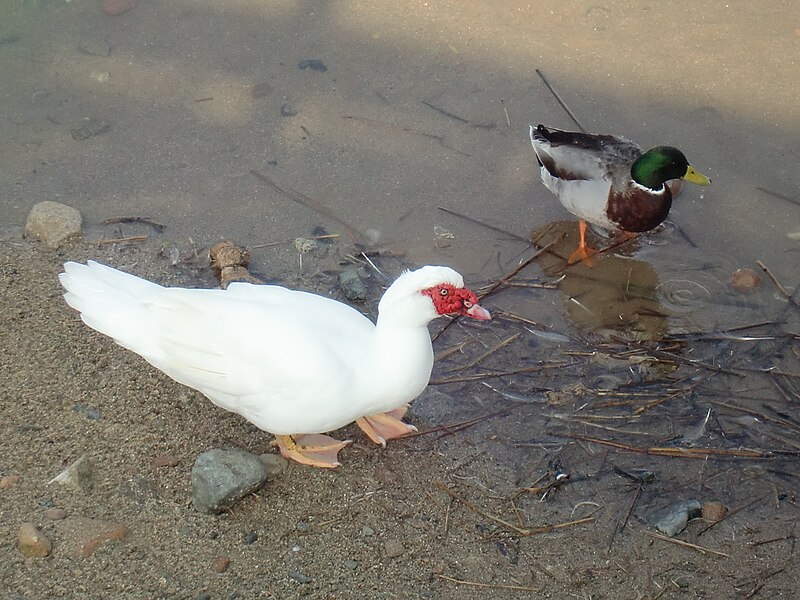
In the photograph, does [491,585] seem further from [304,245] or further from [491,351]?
[304,245]

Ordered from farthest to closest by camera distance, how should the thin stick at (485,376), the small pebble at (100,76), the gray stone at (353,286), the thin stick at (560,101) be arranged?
the small pebble at (100,76) → the thin stick at (560,101) → the gray stone at (353,286) → the thin stick at (485,376)

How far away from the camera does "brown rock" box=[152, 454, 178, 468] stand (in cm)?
335

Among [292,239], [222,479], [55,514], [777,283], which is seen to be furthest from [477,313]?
[777,283]

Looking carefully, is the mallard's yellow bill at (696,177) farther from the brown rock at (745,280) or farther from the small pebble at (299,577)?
the small pebble at (299,577)

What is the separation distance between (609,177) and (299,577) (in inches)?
108

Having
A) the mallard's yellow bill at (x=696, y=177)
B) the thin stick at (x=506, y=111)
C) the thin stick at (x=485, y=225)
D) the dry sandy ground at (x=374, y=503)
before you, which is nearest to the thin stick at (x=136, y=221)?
the dry sandy ground at (x=374, y=503)

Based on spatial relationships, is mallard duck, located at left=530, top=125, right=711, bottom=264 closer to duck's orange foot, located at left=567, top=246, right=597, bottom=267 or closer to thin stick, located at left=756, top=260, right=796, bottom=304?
duck's orange foot, located at left=567, top=246, right=597, bottom=267

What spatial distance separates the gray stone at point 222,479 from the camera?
312 cm

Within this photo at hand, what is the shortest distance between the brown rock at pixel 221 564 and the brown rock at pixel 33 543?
1.84ft

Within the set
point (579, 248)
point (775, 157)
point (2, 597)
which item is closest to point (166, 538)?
point (2, 597)

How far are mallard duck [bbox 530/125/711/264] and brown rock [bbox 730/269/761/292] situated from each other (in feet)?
1.60

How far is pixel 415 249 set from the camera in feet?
15.1

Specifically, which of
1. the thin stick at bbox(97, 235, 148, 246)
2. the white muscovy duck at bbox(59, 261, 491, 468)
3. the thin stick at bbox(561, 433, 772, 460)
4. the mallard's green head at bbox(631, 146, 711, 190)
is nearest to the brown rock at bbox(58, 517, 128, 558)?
the white muscovy duck at bbox(59, 261, 491, 468)

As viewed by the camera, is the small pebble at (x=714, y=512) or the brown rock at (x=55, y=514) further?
the small pebble at (x=714, y=512)
